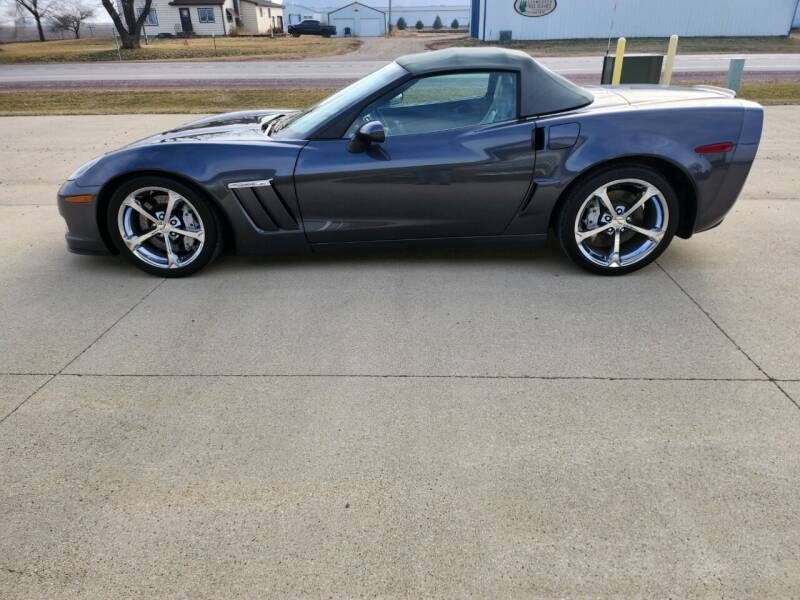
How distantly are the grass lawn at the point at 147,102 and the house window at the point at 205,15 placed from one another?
4417 centimetres

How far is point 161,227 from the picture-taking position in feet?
13.0

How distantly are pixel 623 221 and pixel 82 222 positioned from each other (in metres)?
3.62

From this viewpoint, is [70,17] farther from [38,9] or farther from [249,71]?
[249,71]

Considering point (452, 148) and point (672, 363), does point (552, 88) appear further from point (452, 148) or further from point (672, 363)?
point (672, 363)

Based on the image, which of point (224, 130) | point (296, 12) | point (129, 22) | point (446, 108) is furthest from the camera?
point (296, 12)

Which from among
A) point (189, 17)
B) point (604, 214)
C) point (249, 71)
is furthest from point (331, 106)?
point (189, 17)

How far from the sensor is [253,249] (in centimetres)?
398

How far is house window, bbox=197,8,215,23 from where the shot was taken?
5256cm

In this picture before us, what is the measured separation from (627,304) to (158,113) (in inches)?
388

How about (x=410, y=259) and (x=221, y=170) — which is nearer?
(x=221, y=170)

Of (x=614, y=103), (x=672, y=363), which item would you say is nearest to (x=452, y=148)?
(x=614, y=103)

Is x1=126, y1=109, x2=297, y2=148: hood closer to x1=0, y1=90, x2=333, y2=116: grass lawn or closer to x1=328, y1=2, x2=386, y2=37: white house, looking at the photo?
x1=0, y1=90, x2=333, y2=116: grass lawn

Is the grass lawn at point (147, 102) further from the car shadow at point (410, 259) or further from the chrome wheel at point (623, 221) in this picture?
the chrome wheel at point (623, 221)

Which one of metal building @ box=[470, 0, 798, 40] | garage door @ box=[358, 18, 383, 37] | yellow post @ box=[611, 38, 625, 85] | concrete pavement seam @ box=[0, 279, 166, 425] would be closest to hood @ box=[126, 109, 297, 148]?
concrete pavement seam @ box=[0, 279, 166, 425]
